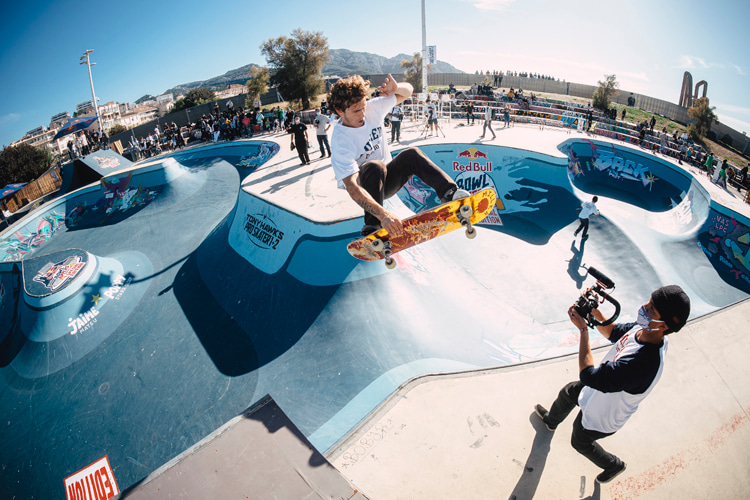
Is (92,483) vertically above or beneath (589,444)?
beneath

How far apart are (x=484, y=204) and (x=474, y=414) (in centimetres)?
238

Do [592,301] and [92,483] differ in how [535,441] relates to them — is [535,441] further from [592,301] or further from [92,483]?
[92,483]

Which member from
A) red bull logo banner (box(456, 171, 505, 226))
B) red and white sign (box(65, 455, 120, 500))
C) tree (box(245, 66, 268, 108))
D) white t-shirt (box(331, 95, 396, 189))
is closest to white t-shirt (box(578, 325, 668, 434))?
white t-shirt (box(331, 95, 396, 189))

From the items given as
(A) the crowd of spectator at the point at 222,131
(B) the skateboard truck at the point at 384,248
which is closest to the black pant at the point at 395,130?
(A) the crowd of spectator at the point at 222,131

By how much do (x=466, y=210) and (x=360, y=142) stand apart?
1371 mm

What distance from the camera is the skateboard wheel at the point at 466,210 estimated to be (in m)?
3.44

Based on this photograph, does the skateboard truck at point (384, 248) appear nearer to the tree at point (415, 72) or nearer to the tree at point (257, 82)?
the tree at point (257, 82)

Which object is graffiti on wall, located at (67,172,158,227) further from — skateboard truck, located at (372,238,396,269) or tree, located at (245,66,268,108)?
tree, located at (245,66,268,108)

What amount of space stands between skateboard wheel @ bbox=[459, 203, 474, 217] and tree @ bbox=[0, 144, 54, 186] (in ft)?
149

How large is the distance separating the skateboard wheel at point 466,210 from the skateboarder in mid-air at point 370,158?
4.8 inches

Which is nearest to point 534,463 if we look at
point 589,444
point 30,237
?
point 589,444

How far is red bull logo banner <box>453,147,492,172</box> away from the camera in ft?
37.9

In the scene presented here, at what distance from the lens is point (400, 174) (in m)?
3.70

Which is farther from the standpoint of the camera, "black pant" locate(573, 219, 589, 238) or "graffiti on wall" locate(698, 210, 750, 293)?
"black pant" locate(573, 219, 589, 238)
